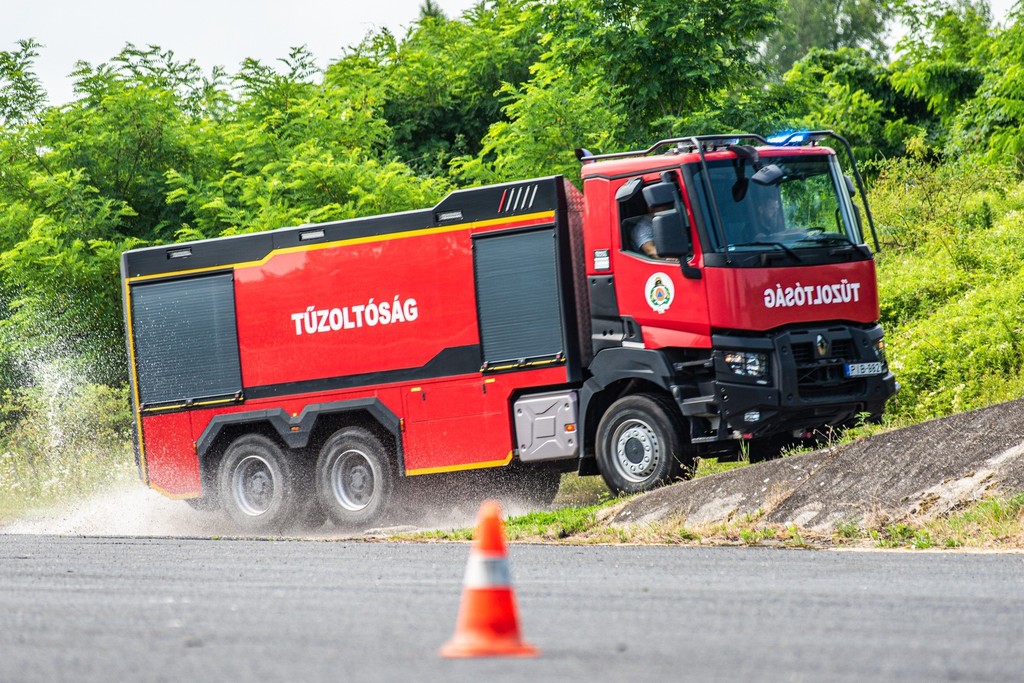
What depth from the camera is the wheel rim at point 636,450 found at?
47.3ft

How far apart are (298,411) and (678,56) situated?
9.92 metres

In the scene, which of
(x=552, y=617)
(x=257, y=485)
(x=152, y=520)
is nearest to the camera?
(x=552, y=617)

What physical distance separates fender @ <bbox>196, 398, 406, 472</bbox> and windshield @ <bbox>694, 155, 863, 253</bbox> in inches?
162

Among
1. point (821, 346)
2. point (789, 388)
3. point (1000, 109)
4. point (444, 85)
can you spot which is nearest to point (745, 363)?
point (789, 388)

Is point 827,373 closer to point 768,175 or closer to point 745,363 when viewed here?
point 745,363

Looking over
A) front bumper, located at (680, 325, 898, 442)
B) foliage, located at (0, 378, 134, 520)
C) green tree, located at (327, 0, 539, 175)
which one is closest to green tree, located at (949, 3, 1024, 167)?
green tree, located at (327, 0, 539, 175)

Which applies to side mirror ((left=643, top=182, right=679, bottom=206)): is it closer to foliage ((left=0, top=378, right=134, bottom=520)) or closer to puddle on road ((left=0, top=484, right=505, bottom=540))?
puddle on road ((left=0, top=484, right=505, bottom=540))

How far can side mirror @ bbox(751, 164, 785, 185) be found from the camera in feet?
46.5

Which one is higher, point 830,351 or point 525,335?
point 525,335

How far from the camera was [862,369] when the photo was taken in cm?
1439

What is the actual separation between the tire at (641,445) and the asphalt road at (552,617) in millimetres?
2929

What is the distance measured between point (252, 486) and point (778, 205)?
6831mm

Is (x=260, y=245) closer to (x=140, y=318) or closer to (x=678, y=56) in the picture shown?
(x=140, y=318)

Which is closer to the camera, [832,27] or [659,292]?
[659,292]
